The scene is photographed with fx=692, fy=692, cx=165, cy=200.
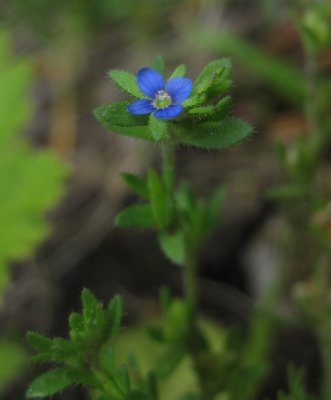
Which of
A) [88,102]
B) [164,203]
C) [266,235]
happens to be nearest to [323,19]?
[164,203]

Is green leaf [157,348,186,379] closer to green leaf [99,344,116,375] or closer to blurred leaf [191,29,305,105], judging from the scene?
green leaf [99,344,116,375]

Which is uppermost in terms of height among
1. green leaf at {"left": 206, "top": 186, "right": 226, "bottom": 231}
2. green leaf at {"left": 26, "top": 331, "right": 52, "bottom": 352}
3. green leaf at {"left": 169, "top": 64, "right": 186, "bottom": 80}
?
green leaf at {"left": 169, "top": 64, "right": 186, "bottom": 80}

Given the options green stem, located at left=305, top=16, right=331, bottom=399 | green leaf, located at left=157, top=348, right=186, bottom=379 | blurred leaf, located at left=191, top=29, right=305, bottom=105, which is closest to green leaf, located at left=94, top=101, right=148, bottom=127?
green leaf, located at left=157, top=348, right=186, bottom=379

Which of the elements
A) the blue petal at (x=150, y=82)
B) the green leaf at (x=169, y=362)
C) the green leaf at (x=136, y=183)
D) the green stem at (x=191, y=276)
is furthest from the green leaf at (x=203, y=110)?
the green leaf at (x=169, y=362)

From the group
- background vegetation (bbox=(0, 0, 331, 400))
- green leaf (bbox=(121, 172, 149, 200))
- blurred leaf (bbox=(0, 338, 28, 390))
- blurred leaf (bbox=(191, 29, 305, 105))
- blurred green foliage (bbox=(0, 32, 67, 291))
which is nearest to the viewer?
green leaf (bbox=(121, 172, 149, 200))

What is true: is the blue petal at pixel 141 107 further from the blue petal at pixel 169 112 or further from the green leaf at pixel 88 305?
the green leaf at pixel 88 305

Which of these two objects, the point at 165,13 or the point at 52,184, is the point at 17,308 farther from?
the point at 165,13
